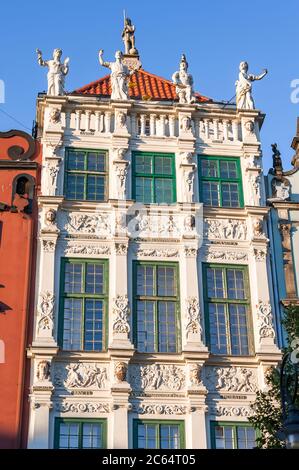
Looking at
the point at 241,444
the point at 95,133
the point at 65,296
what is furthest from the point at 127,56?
the point at 241,444

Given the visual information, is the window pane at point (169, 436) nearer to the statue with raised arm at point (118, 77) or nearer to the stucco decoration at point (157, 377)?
the stucco decoration at point (157, 377)

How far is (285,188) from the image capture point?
79.2 ft

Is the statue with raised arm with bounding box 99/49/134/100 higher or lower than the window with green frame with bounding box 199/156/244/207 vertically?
higher

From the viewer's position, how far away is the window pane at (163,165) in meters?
23.6

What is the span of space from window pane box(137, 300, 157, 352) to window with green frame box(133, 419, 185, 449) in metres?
1.91

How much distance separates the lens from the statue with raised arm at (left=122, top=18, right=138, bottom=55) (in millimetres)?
29173

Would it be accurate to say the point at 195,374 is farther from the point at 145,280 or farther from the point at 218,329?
the point at 145,280

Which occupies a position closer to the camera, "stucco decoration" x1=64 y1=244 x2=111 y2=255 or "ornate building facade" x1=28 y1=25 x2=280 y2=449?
"ornate building facade" x1=28 y1=25 x2=280 y2=449

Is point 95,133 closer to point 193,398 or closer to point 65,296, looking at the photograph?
point 65,296

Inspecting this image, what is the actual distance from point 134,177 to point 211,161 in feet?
7.63

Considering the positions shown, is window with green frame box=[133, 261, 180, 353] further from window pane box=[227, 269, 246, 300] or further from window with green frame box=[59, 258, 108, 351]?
window pane box=[227, 269, 246, 300]

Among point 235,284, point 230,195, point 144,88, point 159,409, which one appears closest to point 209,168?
point 230,195

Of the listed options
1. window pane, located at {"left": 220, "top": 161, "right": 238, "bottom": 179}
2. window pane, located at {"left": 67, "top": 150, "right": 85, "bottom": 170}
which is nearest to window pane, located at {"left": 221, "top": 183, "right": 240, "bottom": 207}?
window pane, located at {"left": 220, "top": 161, "right": 238, "bottom": 179}

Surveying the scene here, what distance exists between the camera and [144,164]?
23.7 metres
